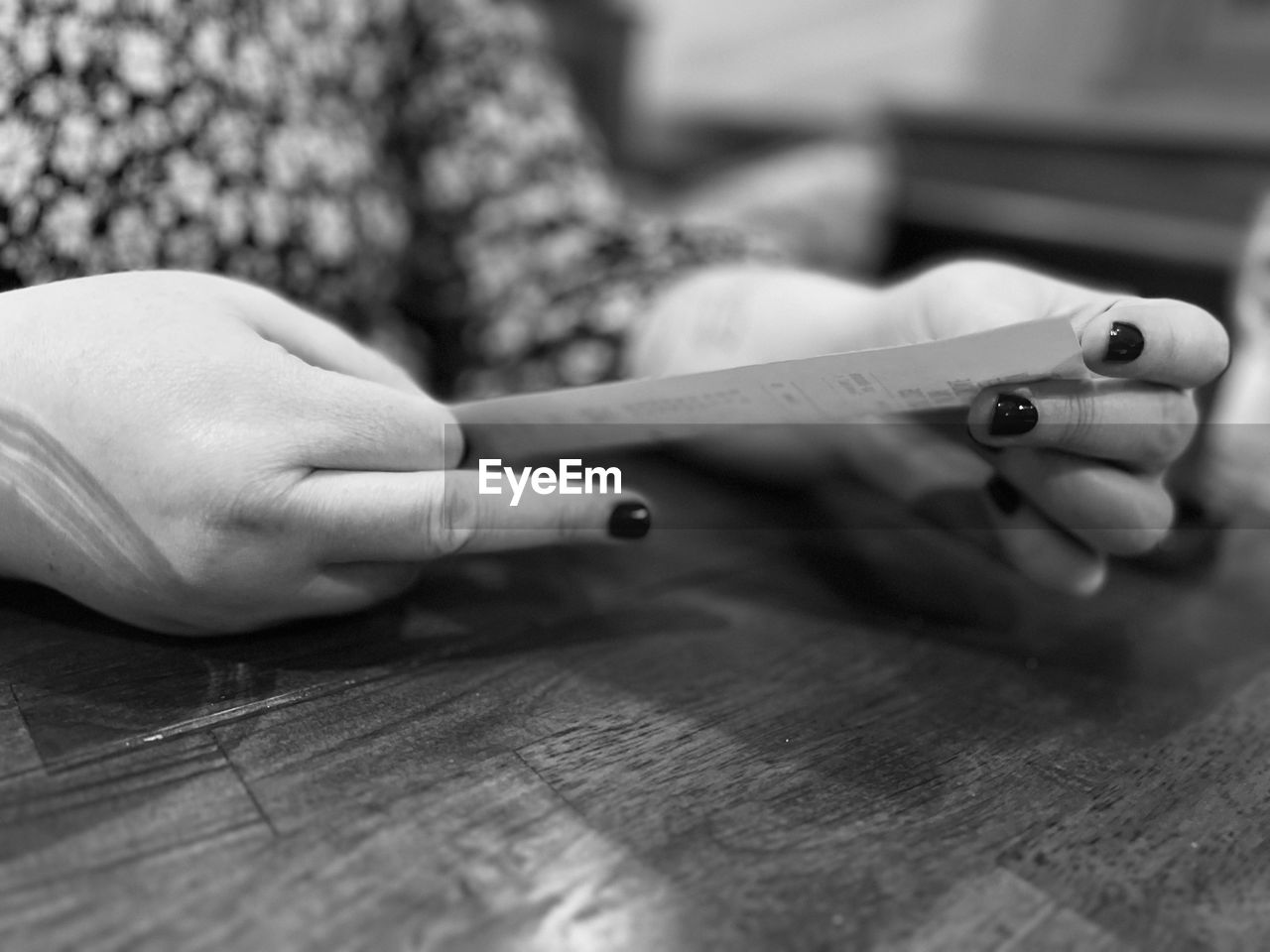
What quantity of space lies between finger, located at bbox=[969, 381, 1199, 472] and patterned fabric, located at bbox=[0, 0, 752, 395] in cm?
31

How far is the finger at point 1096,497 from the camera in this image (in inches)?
13.4

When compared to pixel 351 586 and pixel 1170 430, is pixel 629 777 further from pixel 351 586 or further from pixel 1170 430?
pixel 1170 430

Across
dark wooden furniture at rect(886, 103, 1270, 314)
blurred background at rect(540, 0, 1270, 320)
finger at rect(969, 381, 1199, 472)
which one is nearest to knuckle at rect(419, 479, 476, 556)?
finger at rect(969, 381, 1199, 472)

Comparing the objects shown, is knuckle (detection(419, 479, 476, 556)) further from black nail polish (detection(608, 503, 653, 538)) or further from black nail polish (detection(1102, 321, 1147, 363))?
black nail polish (detection(1102, 321, 1147, 363))

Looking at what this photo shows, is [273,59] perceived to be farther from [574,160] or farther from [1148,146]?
[1148,146]

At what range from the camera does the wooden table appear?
0.71ft

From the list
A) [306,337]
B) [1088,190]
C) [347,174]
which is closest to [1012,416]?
[306,337]

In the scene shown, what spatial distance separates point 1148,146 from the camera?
0.99m

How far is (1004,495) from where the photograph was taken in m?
0.39

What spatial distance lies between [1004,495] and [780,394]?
151 millimetres

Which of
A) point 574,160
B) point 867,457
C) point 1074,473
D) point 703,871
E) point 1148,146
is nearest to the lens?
point 703,871

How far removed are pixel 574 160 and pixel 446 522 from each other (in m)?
0.48

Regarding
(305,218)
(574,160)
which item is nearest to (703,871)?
(305,218)
